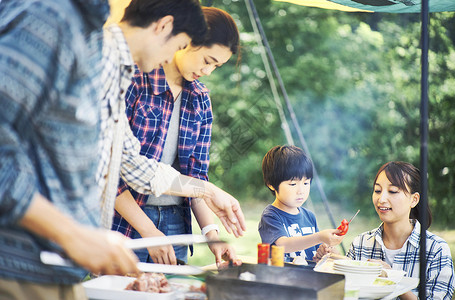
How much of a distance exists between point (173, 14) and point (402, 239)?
1644 millimetres

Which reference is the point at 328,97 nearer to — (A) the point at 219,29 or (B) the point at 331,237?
(B) the point at 331,237

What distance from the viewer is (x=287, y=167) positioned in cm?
261

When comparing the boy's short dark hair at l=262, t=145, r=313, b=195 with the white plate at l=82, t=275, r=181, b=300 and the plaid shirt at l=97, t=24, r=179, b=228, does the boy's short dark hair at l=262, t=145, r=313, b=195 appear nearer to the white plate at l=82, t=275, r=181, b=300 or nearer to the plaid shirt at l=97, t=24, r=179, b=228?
the white plate at l=82, t=275, r=181, b=300

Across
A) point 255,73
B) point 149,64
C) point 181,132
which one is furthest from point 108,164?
point 255,73

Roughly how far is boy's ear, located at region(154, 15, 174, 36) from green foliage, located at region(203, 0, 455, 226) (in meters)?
5.99

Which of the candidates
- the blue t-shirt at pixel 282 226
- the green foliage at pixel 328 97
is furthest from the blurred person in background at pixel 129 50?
the green foliage at pixel 328 97

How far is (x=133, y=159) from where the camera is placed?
5.20 feet

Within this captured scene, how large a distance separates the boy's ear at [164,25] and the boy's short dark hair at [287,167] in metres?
1.38

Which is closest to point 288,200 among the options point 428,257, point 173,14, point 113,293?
point 428,257

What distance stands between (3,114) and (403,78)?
714 centimetres

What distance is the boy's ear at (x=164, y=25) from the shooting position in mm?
1337

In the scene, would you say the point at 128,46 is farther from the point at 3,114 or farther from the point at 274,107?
the point at 274,107

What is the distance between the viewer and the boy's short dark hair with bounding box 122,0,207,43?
1.33 meters

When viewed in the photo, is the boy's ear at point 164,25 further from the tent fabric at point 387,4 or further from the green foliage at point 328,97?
the green foliage at point 328,97
